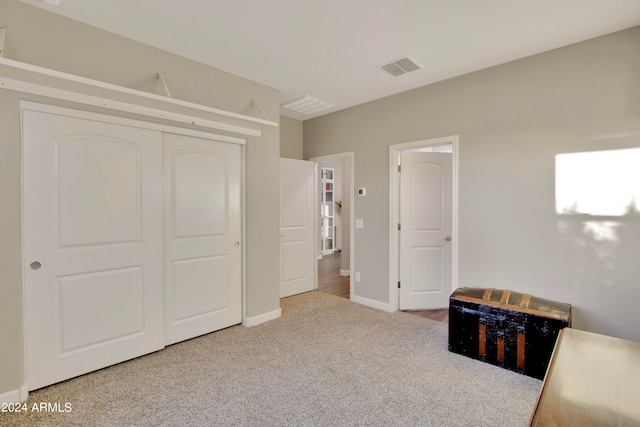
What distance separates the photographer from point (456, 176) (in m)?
3.27

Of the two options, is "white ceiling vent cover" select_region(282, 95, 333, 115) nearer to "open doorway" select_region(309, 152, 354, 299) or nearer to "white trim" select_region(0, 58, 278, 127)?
"white trim" select_region(0, 58, 278, 127)

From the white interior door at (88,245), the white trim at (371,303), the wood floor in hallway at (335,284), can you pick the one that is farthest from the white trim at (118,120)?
the wood floor in hallway at (335,284)

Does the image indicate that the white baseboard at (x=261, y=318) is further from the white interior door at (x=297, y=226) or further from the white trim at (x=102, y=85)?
the white trim at (x=102, y=85)

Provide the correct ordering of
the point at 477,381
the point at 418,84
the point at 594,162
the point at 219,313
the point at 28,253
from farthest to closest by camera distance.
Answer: the point at 418,84
the point at 219,313
the point at 594,162
the point at 477,381
the point at 28,253

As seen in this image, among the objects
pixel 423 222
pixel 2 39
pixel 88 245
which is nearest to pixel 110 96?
pixel 2 39

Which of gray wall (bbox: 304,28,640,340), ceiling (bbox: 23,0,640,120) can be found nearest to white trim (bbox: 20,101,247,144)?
ceiling (bbox: 23,0,640,120)

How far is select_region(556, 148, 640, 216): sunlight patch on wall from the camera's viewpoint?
235 centimetres

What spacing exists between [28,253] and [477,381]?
3428 millimetres

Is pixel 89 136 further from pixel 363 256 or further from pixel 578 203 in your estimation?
pixel 578 203

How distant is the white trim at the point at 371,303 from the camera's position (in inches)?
153

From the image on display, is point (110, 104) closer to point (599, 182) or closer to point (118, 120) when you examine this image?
point (118, 120)

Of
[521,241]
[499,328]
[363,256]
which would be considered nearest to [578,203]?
[521,241]

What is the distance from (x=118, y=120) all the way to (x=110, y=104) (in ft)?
0.42

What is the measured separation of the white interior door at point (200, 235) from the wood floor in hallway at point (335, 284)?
6.17 feet
